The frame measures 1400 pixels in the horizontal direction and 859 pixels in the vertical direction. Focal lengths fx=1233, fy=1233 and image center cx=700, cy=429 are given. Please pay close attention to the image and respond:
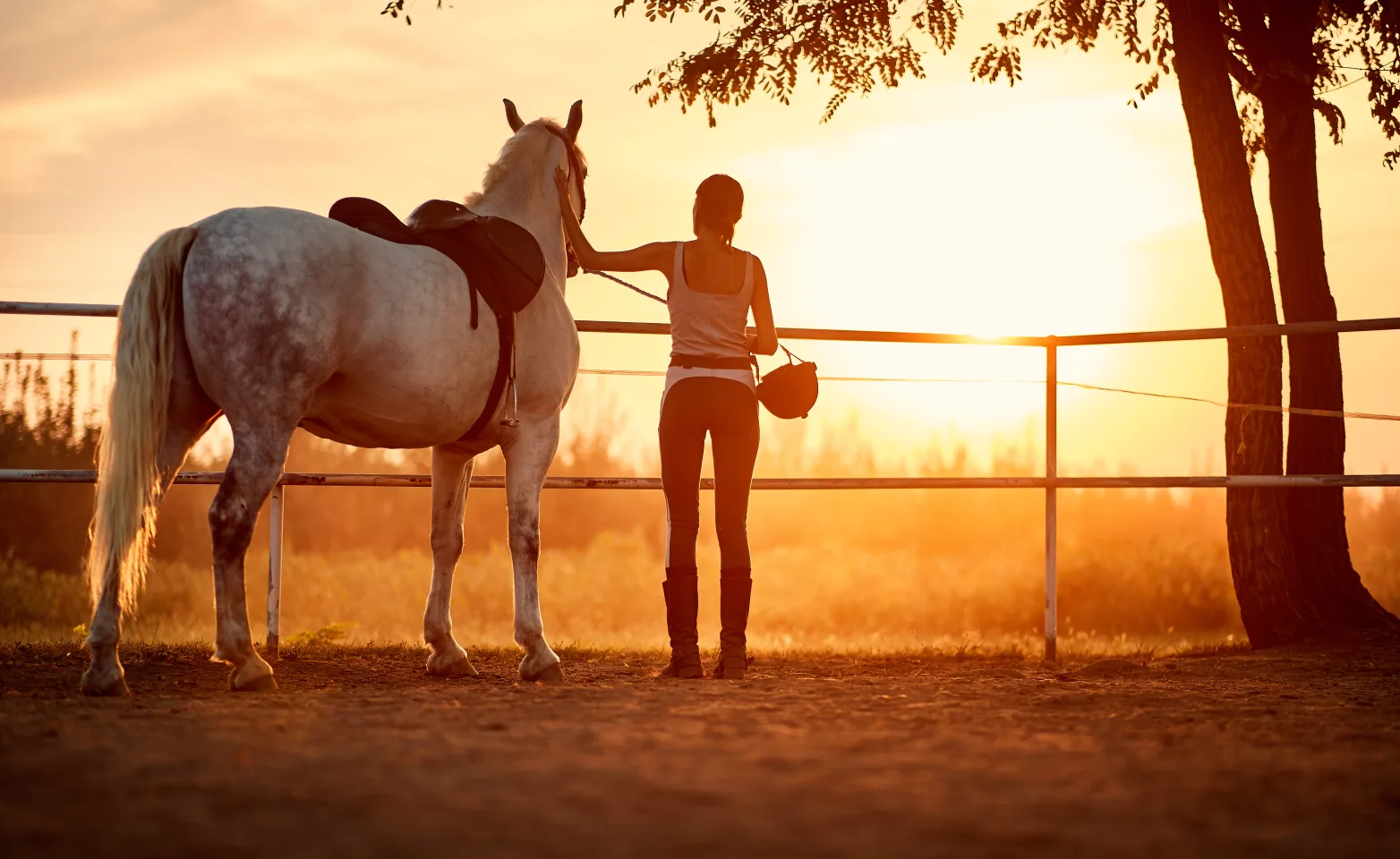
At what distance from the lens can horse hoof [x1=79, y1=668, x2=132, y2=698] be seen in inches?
146

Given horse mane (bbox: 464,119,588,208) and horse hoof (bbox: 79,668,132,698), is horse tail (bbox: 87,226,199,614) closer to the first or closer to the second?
horse hoof (bbox: 79,668,132,698)

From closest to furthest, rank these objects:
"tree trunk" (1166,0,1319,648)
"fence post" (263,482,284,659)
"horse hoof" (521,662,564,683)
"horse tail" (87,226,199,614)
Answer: "horse tail" (87,226,199,614)
"horse hoof" (521,662,564,683)
"fence post" (263,482,284,659)
"tree trunk" (1166,0,1319,648)

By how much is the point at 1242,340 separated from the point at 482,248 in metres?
4.41

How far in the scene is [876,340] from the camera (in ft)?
19.7

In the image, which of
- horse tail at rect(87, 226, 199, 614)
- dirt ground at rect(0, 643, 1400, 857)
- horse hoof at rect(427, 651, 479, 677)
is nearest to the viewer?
dirt ground at rect(0, 643, 1400, 857)

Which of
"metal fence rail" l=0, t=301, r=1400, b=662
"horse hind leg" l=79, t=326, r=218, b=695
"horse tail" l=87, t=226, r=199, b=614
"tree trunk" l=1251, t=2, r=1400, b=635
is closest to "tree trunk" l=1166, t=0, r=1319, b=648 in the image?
"tree trunk" l=1251, t=2, r=1400, b=635

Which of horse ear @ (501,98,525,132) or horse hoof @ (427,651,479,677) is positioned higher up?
horse ear @ (501,98,525,132)

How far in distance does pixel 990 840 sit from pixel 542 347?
10.3ft

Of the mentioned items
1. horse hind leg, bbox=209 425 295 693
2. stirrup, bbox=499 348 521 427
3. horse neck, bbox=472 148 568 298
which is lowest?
horse hind leg, bbox=209 425 295 693

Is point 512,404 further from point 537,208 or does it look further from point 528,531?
point 537,208

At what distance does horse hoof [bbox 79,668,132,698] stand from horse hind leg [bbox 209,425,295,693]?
29 centimetres

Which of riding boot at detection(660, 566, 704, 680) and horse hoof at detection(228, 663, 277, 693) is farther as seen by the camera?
riding boot at detection(660, 566, 704, 680)

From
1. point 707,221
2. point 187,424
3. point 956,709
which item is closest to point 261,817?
point 956,709

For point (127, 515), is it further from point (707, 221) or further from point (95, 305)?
point (707, 221)
